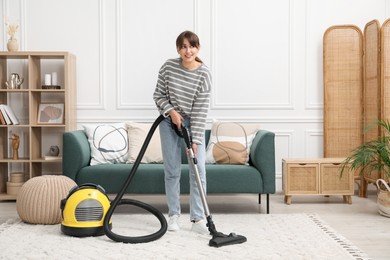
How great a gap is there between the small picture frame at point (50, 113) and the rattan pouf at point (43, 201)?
4.51 feet

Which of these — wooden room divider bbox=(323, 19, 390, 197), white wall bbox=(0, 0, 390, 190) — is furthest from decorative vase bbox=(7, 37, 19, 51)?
wooden room divider bbox=(323, 19, 390, 197)

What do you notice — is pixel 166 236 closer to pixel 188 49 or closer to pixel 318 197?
pixel 188 49

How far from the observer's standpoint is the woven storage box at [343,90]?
556cm

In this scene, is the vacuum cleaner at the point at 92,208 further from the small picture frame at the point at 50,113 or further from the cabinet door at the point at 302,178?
the small picture frame at the point at 50,113

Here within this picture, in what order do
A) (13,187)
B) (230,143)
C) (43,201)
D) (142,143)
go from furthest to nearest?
(13,187) < (142,143) < (230,143) < (43,201)

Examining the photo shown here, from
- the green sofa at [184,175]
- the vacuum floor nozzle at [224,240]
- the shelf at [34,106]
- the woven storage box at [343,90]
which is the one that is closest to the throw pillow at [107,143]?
the green sofa at [184,175]

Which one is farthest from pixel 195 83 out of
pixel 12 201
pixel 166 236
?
pixel 12 201

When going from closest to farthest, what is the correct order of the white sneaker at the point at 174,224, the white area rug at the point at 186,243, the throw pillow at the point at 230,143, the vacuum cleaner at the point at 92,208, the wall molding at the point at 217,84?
the white area rug at the point at 186,243 < the vacuum cleaner at the point at 92,208 < the white sneaker at the point at 174,224 < the throw pillow at the point at 230,143 < the wall molding at the point at 217,84

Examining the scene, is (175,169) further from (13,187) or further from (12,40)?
(12,40)

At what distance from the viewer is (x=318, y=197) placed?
548 centimetres

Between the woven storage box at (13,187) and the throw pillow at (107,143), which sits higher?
the throw pillow at (107,143)

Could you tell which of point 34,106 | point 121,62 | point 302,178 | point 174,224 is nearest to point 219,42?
point 121,62

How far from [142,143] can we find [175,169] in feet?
3.86

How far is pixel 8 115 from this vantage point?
5402 mm
